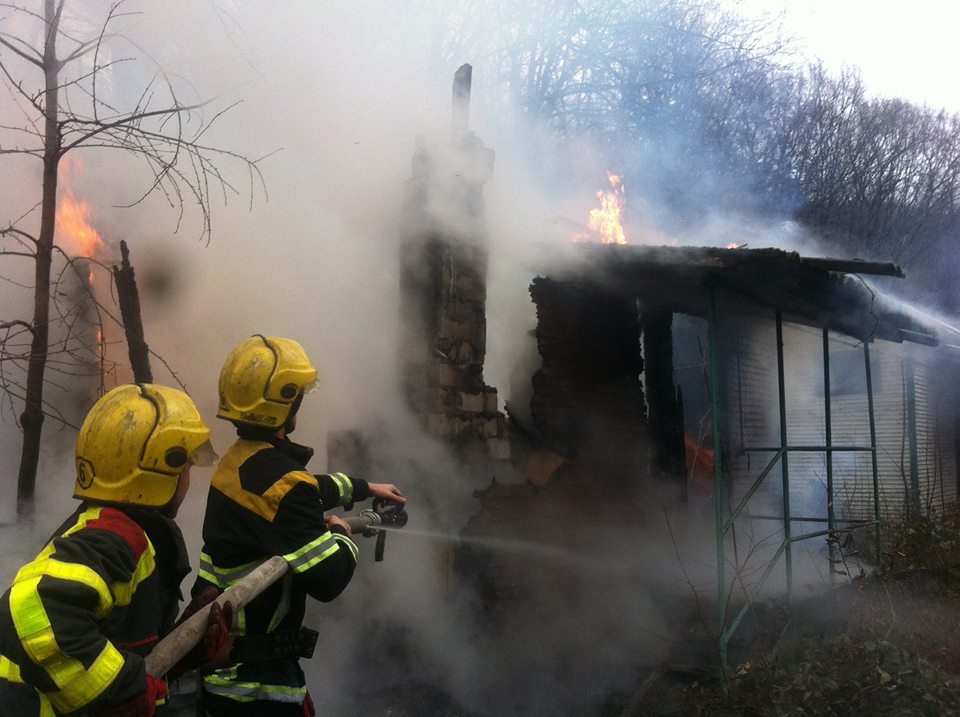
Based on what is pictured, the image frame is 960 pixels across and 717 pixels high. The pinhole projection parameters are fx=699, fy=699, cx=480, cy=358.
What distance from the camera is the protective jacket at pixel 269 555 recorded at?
2.54 meters

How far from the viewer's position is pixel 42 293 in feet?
11.9

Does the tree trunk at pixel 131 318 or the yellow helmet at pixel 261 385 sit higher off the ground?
the tree trunk at pixel 131 318

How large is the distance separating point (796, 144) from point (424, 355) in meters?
14.9

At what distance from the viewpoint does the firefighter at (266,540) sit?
2.54 m

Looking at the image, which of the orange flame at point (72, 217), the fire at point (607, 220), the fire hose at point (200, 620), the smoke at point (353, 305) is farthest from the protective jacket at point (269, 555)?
the fire at point (607, 220)

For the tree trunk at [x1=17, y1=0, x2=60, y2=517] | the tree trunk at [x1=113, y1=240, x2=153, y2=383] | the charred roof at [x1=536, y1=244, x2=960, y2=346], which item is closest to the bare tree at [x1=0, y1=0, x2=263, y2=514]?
the tree trunk at [x1=17, y1=0, x2=60, y2=517]

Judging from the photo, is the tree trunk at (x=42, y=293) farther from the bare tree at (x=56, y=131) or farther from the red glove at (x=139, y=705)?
the red glove at (x=139, y=705)

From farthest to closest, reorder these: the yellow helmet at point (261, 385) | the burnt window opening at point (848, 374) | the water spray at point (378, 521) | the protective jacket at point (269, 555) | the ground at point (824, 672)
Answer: the burnt window opening at point (848, 374) → the ground at point (824, 672) → the water spray at point (378, 521) → the yellow helmet at point (261, 385) → the protective jacket at point (269, 555)

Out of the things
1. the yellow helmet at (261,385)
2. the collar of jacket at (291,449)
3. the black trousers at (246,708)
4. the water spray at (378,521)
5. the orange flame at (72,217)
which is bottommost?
the black trousers at (246,708)

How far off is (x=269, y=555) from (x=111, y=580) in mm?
698

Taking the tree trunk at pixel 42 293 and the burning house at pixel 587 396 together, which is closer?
Result: the tree trunk at pixel 42 293

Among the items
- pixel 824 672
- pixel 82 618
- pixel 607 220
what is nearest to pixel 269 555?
pixel 82 618

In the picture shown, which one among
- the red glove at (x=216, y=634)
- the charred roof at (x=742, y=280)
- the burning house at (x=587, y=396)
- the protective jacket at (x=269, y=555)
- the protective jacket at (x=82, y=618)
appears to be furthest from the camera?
the burning house at (x=587, y=396)

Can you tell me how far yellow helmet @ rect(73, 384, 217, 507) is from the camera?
2.08m
